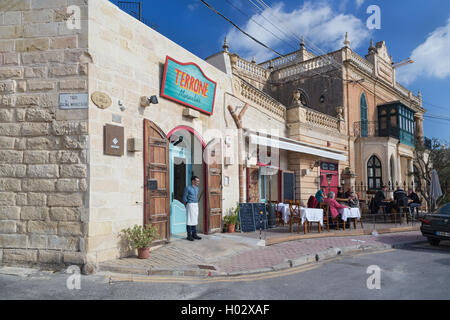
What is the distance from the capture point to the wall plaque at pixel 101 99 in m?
6.51

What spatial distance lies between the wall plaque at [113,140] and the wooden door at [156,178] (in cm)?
70

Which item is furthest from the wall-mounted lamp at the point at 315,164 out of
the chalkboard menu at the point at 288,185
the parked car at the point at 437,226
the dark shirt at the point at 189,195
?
the dark shirt at the point at 189,195

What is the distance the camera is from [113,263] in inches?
248

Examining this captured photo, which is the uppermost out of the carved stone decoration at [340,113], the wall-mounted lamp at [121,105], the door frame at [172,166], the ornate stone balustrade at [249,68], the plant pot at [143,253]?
the ornate stone balustrade at [249,68]

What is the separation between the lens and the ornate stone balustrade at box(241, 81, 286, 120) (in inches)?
483

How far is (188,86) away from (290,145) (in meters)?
5.60

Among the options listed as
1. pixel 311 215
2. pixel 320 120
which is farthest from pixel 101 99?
pixel 320 120

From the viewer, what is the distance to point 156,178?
7.82 meters

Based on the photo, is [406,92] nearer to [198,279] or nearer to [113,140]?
[113,140]

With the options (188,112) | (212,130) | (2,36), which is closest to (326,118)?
(212,130)

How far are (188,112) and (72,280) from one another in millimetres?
4989

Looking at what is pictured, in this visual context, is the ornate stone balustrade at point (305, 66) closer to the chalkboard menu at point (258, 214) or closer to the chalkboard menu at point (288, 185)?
the chalkboard menu at point (288, 185)

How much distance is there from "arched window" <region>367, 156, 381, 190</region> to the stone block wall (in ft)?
60.2
